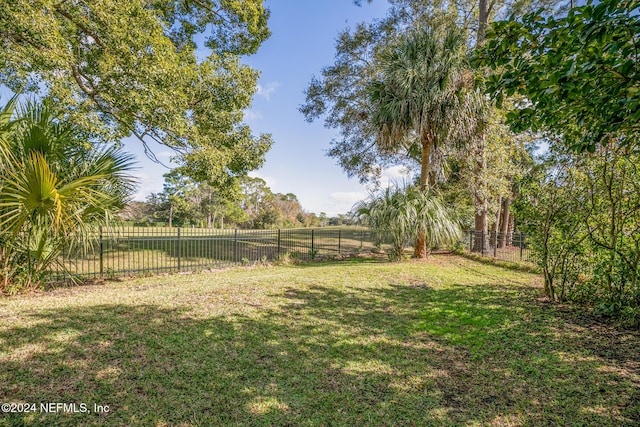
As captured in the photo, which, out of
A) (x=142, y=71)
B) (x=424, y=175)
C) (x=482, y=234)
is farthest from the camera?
(x=482, y=234)

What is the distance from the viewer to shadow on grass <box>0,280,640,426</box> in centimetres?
224

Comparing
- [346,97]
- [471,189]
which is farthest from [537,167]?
[346,97]

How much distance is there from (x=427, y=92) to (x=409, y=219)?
12.2 feet

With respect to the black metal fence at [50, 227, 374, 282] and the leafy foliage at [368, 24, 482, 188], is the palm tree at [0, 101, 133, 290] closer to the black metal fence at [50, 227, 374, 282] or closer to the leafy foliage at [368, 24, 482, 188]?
the black metal fence at [50, 227, 374, 282]

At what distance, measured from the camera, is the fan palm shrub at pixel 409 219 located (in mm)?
8266

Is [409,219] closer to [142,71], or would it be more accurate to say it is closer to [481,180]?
[481,180]

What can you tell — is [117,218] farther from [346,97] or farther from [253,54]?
[346,97]

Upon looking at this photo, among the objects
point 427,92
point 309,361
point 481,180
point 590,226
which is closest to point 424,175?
point 481,180

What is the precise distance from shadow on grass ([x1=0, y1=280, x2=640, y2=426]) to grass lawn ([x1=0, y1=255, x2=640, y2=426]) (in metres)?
0.02

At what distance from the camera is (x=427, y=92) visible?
26.6ft

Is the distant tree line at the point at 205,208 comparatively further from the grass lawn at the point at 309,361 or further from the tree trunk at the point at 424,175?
the grass lawn at the point at 309,361

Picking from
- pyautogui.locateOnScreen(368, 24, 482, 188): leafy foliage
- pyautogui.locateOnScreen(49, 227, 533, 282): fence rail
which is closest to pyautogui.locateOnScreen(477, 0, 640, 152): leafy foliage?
pyautogui.locateOnScreen(368, 24, 482, 188): leafy foliage

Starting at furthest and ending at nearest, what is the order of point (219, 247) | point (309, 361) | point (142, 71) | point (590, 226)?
point (219, 247), point (142, 71), point (590, 226), point (309, 361)

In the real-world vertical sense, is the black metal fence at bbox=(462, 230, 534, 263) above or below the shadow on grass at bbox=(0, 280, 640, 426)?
above
